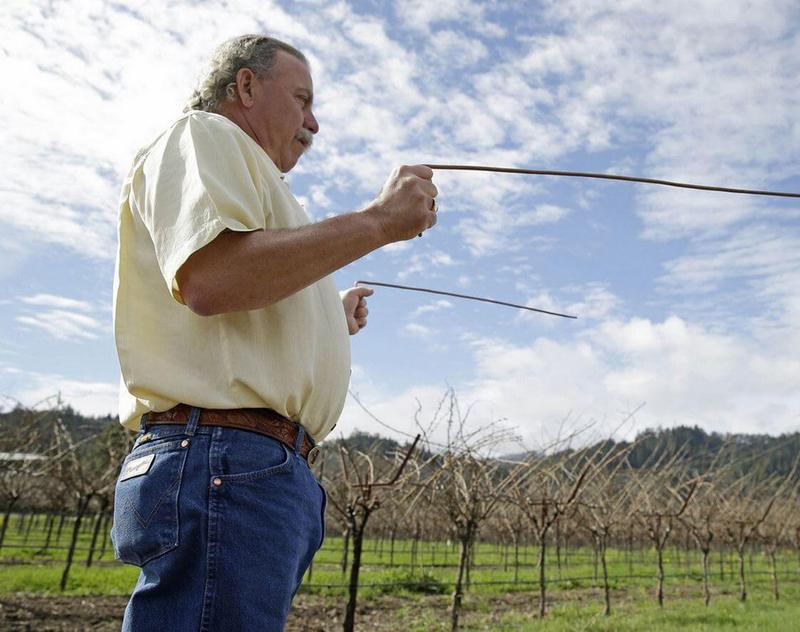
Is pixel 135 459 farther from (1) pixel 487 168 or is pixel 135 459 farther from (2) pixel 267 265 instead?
(1) pixel 487 168

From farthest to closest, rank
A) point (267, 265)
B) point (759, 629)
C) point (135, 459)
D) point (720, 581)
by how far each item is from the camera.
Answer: point (720, 581), point (759, 629), point (135, 459), point (267, 265)

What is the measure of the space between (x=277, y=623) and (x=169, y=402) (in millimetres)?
422

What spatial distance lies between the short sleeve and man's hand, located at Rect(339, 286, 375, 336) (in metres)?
0.66

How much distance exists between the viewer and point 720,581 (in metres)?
26.5

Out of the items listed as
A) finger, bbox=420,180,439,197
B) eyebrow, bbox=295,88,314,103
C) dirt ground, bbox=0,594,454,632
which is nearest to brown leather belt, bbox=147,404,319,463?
finger, bbox=420,180,439,197

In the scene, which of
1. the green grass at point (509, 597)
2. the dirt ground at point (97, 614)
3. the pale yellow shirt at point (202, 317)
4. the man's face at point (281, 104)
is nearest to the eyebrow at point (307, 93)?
the man's face at point (281, 104)

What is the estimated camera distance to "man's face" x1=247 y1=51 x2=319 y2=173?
59.7 inches

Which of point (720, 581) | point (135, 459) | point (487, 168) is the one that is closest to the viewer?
point (135, 459)

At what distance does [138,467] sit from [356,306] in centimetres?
91

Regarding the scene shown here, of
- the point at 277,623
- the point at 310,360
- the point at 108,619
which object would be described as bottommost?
the point at 108,619

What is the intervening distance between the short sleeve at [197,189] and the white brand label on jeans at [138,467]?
28cm

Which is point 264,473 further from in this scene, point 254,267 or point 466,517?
point 466,517

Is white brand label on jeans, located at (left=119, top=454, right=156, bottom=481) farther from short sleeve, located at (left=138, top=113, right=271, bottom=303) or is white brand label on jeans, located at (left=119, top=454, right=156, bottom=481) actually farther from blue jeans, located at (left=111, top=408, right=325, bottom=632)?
short sleeve, located at (left=138, top=113, right=271, bottom=303)

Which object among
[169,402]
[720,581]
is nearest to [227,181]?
[169,402]
